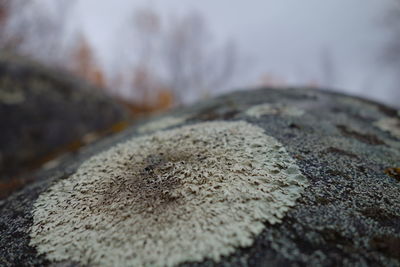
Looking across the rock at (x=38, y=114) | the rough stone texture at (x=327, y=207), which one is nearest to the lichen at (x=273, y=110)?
Result: the rough stone texture at (x=327, y=207)

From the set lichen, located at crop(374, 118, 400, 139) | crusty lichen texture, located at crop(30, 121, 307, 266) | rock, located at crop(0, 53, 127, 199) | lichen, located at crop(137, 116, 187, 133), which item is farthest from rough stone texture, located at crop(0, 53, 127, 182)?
lichen, located at crop(374, 118, 400, 139)

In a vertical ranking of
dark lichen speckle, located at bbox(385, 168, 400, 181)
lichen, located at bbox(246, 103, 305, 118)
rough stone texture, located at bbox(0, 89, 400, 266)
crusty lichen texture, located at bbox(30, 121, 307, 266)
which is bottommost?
dark lichen speckle, located at bbox(385, 168, 400, 181)

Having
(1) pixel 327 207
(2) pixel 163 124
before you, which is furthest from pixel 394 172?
(2) pixel 163 124

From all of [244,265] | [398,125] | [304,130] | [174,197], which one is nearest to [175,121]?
[304,130]

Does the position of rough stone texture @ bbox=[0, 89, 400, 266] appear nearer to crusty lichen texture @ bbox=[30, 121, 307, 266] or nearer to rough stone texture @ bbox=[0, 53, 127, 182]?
crusty lichen texture @ bbox=[30, 121, 307, 266]

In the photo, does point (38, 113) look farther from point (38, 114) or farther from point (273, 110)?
point (273, 110)

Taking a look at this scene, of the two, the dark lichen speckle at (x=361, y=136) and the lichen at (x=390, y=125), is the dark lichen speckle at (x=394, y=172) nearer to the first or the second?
the dark lichen speckle at (x=361, y=136)

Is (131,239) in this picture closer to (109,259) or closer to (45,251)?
(109,259)
